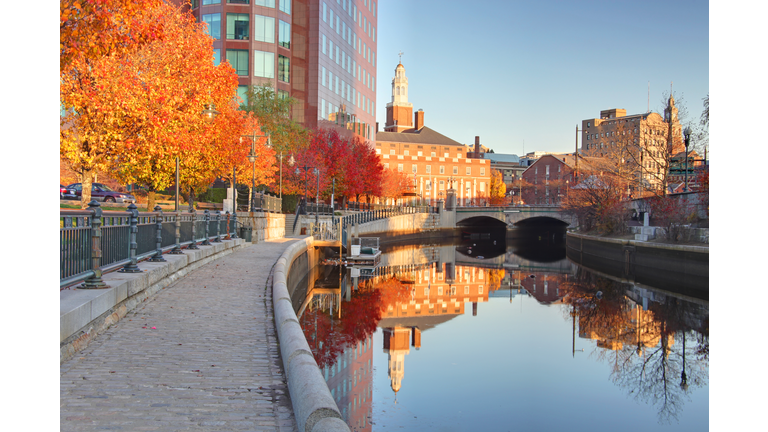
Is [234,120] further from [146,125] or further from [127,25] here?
[127,25]

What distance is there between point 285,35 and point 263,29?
2.54 metres

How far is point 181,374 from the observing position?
6.61 m

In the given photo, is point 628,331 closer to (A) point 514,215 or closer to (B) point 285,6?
(B) point 285,6

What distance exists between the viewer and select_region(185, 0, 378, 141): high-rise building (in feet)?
170

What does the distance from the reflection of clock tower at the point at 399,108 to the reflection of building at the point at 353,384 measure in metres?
112

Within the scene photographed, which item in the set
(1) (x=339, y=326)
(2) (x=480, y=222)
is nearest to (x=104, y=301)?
(1) (x=339, y=326)

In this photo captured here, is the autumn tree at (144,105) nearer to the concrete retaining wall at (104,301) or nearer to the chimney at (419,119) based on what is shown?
the concrete retaining wall at (104,301)

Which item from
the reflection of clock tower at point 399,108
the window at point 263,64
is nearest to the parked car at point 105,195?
the window at point 263,64

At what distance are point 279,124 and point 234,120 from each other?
55.9 feet

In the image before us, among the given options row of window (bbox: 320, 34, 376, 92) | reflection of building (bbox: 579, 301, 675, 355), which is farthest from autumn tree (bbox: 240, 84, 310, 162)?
reflection of building (bbox: 579, 301, 675, 355)

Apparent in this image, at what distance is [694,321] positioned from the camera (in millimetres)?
19859

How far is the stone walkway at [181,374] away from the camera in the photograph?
5.29 metres

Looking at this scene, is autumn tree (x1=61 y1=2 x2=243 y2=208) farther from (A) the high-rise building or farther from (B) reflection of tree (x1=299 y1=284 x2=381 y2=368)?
(A) the high-rise building
